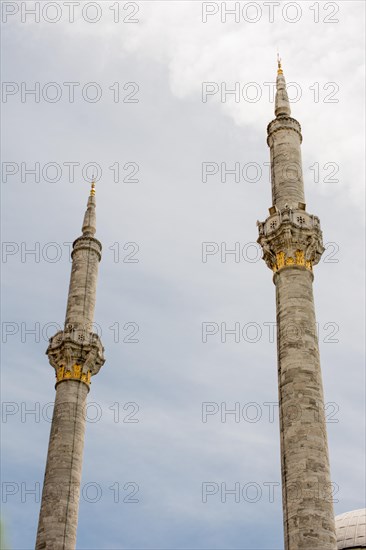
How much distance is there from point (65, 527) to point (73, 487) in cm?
165

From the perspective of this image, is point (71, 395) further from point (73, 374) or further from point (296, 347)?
point (296, 347)

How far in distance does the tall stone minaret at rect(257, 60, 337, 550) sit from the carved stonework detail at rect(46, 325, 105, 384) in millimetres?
9612

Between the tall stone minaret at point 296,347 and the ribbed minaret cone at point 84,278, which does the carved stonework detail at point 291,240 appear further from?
the ribbed minaret cone at point 84,278

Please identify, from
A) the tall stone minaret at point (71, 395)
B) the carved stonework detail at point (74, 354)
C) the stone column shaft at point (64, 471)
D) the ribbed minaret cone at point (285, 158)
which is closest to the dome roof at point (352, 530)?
the stone column shaft at point (64, 471)

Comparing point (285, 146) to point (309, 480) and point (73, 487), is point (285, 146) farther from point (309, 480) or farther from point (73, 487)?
point (73, 487)

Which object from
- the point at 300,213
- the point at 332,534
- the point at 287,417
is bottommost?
the point at 332,534

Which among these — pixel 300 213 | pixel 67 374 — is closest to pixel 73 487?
pixel 67 374

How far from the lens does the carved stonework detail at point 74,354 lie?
105 ft

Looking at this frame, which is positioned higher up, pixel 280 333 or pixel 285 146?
pixel 285 146

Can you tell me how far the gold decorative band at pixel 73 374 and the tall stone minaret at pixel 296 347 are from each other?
10.1 meters

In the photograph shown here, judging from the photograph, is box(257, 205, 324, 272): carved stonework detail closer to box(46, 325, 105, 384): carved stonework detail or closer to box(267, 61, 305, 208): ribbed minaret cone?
box(267, 61, 305, 208): ribbed minaret cone

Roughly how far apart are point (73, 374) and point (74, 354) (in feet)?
2.93

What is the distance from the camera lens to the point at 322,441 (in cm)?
2248

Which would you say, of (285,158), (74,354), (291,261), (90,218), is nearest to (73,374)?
(74,354)
